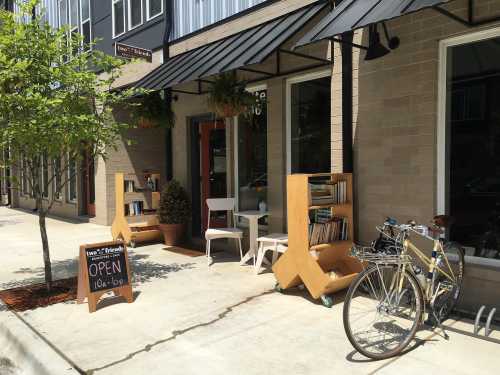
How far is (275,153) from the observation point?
22.0 feet

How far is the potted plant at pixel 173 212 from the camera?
813 centimetres

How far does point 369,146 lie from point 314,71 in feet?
4.90

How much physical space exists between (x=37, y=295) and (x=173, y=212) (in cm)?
315

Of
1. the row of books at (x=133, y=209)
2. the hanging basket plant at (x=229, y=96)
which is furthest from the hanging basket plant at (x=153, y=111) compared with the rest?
the hanging basket plant at (x=229, y=96)

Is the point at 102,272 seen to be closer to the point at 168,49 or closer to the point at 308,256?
the point at 308,256

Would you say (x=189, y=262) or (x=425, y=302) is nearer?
(x=425, y=302)

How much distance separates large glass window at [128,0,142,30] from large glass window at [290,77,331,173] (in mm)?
5132

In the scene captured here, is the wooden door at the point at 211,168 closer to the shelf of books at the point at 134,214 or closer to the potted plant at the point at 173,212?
the potted plant at the point at 173,212

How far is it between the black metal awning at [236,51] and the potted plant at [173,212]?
1939 millimetres

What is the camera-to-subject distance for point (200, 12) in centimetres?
813

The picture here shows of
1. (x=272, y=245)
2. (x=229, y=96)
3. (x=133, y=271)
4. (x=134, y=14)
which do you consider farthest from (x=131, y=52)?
(x=272, y=245)

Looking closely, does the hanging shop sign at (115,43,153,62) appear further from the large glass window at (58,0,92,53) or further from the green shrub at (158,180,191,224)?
the large glass window at (58,0,92,53)

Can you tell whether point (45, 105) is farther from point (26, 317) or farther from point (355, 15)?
point (355, 15)

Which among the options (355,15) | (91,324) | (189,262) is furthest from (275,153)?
(91,324)
